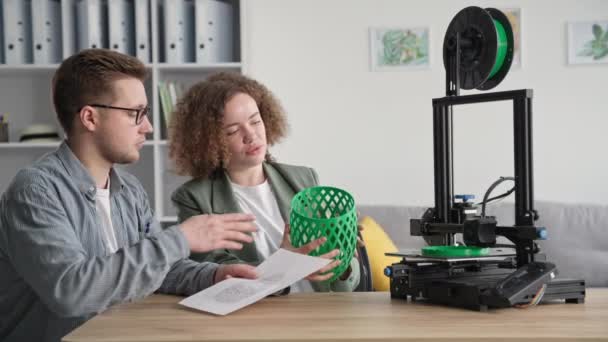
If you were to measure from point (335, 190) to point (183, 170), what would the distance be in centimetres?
77

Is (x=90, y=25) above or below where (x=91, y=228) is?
above

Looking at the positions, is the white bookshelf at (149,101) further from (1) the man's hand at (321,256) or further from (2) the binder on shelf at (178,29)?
(1) the man's hand at (321,256)

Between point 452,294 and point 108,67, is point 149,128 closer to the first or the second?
point 108,67

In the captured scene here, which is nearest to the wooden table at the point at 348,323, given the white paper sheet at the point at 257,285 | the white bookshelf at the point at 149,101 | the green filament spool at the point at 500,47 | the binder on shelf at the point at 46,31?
the white paper sheet at the point at 257,285

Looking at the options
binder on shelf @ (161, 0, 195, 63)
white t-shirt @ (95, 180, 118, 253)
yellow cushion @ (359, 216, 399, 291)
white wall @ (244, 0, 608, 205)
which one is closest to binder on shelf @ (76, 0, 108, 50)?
binder on shelf @ (161, 0, 195, 63)

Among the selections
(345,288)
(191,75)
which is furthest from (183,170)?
(191,75)

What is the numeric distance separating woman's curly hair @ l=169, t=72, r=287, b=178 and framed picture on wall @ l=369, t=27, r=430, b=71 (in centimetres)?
142

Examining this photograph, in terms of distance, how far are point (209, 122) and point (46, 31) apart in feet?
5.37

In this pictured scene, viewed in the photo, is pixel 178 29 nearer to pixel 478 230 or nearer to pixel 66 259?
pixel 66 259

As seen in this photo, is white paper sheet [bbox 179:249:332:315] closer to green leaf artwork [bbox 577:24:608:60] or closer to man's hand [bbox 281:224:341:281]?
man's hand [bbox 281:224:341:281]

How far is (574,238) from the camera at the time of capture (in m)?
3.16

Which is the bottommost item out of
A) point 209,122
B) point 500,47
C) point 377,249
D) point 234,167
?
point 377,249

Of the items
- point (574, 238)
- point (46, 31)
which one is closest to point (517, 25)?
point (574, 238)

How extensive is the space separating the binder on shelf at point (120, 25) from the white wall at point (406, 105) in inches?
23.3
